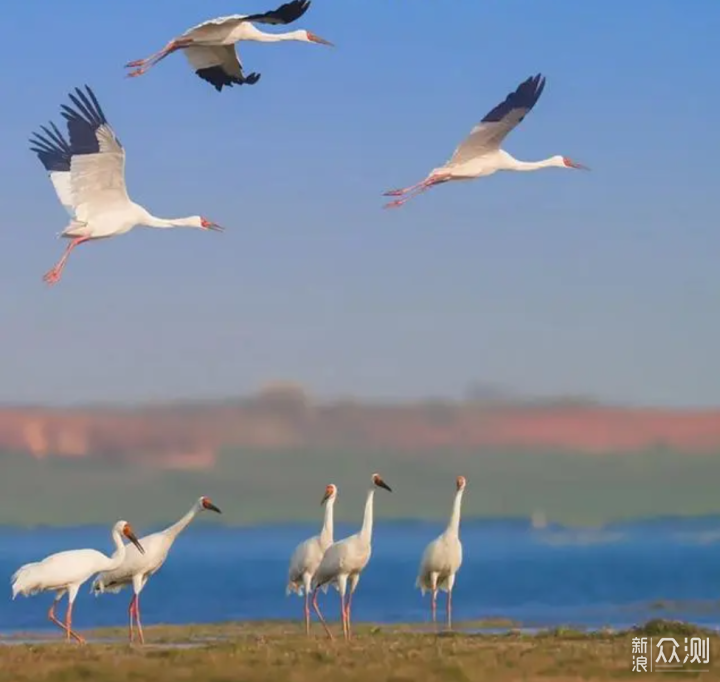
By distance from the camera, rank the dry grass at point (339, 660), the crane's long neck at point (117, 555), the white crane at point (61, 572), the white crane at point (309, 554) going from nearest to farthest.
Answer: the dry grass at point (339, 660), the white crane at point (61, 572), the crane's long neck at point (117, 555), the white crane at point (309, 554)

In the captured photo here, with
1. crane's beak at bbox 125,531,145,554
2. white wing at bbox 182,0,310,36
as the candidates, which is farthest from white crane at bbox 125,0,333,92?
crane's beak at bbox 125,531,145,554

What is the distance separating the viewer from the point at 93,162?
23.6 meters

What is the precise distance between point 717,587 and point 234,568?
87.3ft

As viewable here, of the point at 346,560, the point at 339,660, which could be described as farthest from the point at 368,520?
the point at 339,660

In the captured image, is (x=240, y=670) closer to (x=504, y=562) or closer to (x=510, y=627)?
(x=510, y=627)

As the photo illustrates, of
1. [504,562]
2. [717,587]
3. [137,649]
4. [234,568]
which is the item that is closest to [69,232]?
[137,649]

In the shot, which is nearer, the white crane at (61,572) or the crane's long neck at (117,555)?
the white crane at (61,572)

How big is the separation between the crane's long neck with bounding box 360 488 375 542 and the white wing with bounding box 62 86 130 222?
518 cm

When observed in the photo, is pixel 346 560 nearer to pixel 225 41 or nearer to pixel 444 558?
pixel 444 558

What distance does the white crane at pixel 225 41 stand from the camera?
2256 centimetres

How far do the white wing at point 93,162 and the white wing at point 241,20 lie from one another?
1.60 metres

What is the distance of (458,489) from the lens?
82.8 feet

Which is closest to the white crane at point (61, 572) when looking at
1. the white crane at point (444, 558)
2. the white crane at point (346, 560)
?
the white crane at point (346, 560)

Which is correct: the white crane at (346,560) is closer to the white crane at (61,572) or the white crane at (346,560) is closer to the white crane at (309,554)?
the white crane at (309,554)
